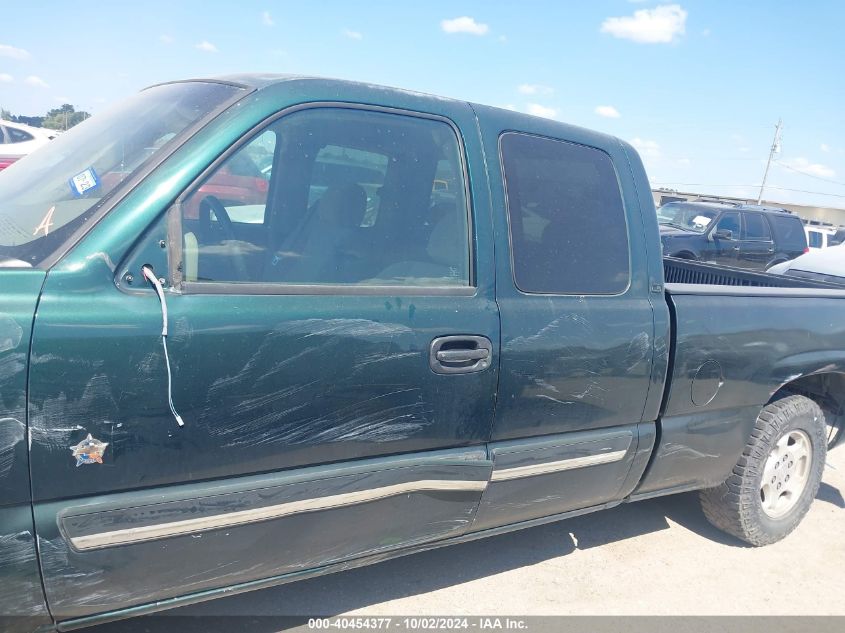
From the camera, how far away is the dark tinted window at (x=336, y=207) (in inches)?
83.2

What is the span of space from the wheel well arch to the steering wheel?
121 inches

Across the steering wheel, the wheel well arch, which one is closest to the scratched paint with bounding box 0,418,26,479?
the steering wheel

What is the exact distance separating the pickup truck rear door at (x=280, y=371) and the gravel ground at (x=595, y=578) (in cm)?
68

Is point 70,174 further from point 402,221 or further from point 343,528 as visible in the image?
point 343,528

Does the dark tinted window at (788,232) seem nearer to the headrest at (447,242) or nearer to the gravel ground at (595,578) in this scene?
the gravel ground at (595,578)

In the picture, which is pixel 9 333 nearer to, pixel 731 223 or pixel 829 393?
pixel 829 393

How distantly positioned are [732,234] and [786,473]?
10.5 m

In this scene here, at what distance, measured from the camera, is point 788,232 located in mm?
13875

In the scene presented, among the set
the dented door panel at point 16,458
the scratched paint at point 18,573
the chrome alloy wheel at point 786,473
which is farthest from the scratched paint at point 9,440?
the chrome alloy wheel at point 786,473

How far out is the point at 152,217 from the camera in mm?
1935

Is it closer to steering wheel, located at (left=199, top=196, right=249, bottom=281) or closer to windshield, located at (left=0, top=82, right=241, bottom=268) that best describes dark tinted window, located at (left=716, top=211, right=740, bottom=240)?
windshield, located at (left=0, top=82, right=241, bottom=268)

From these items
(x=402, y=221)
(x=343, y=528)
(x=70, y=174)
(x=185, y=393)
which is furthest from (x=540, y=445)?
(x=70, y=174)

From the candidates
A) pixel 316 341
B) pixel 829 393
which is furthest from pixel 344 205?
pixel 829 393

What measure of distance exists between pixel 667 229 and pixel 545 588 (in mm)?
11109
